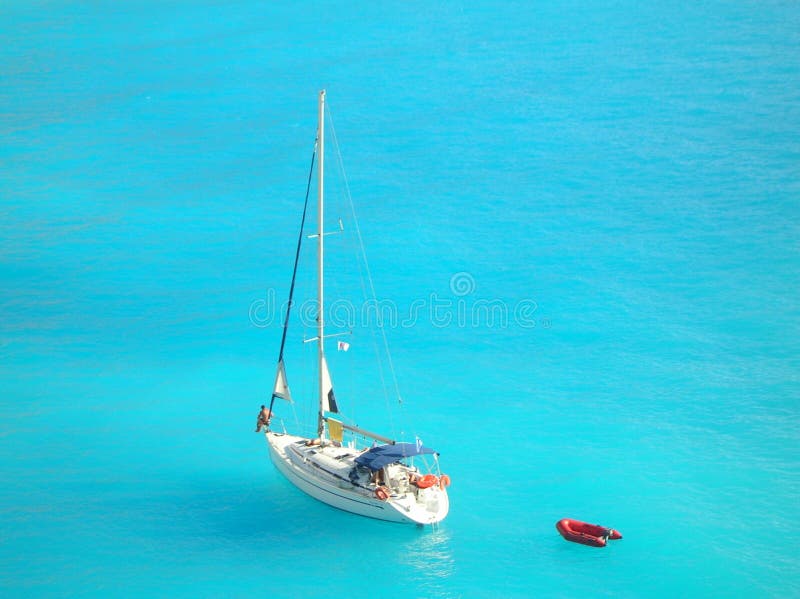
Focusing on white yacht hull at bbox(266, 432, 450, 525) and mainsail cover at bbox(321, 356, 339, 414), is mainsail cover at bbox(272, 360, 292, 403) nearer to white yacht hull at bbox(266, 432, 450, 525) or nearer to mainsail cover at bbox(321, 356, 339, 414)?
mainsail cover at bbox(321, 356, 339, 414)

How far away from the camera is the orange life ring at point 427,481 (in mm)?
20562

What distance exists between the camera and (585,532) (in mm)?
20312

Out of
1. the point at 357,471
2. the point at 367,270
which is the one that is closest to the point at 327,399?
the point at 357,471

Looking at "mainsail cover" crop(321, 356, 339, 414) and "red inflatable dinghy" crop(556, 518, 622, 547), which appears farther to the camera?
"mainsail cover" crop(321, 356, 339, 414)

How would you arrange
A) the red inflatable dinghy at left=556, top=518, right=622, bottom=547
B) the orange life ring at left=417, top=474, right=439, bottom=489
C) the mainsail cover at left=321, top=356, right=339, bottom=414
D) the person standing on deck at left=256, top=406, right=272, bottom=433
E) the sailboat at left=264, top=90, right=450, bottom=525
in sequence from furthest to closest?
the person standing on deck at left=256, top=406, right=272, bottom=433 → the mainsail cover at left=321, top=356, right=339, bottom=414 → the orange life ring at left=417, top=474, right=439, bottom=489 → the sailboat at left=264, top=90, right=450, bottom=525 → the red inflatable dinghy at left=556, top=518, right=622, bottom=547

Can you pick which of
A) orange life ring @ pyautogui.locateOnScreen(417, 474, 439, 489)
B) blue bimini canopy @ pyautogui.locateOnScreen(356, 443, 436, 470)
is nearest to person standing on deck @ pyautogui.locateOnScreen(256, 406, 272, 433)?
blue bimini canopy @ pyautogui.locateOnScreen(356, 443, 436, 470)

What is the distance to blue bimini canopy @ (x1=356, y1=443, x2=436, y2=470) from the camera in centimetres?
2039

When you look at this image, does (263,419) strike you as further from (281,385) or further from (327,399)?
(327,399)

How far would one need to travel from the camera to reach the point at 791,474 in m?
22.6

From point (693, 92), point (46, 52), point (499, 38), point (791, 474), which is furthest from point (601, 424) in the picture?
point (46, 52)

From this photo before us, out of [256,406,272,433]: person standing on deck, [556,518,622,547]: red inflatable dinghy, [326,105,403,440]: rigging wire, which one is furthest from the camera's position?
[326,105,403,440]: rigging wire

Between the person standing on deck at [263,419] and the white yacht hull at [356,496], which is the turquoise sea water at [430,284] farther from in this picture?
the person standing on deck at [263,419]

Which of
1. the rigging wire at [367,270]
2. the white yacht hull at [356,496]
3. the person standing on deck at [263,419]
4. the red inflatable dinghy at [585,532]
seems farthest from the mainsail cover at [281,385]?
the red inflatable dinghy at [585,532]

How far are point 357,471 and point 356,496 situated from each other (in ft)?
1.80
